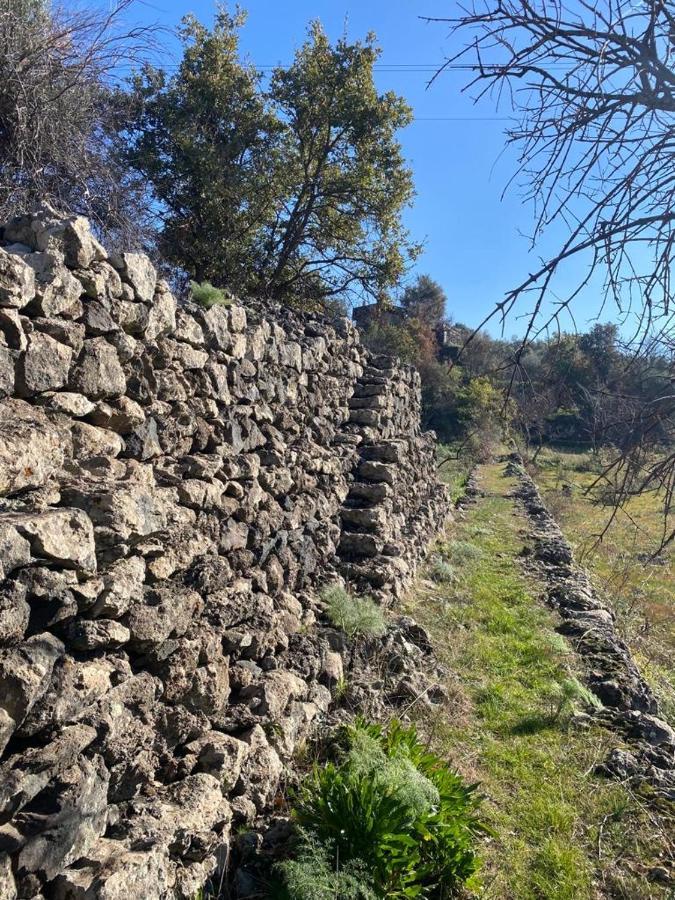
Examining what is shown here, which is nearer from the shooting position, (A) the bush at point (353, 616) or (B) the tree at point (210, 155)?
(A) the bush at point (353, 616)

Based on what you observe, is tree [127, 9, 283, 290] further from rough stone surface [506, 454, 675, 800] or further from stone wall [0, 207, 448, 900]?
rough stone surface [506, 454, 675, 800]

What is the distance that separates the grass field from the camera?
6.75m

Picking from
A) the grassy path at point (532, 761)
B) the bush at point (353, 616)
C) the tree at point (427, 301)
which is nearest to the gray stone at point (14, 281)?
the bush at point (353, 616)

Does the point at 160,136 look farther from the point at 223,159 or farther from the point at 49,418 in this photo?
the point at 49,418

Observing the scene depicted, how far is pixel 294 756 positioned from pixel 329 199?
11.6 metres

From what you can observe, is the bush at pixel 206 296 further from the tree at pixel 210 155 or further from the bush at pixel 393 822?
the tree at pixel 210 155

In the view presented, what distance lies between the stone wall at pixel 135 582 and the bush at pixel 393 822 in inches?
16.4

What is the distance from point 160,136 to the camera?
1157 cm

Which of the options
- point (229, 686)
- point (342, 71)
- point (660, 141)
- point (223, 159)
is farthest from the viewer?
point (342, 71)

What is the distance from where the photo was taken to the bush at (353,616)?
5.44 metres

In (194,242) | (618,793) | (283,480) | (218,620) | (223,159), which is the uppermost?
(223,159)

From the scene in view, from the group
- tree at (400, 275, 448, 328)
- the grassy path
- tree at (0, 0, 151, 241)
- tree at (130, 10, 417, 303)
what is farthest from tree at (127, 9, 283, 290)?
tree at (400, 275, 448, 328)

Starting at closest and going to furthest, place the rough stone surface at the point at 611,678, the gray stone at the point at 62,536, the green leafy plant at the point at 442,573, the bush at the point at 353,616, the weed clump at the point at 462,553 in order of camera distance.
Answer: the gray stone at the point at 62,536 → the rough stone surface at the point at 611,678 → the bush at the point at 353,616 → the green leafy plant at the point at 442,573 → the weed clump at the point at 462,553

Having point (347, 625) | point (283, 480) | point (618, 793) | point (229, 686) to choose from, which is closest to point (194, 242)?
point (283, 480)
